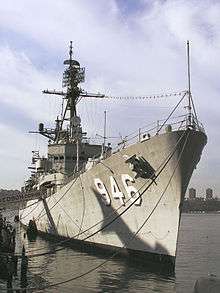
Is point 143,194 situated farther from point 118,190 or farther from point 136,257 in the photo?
point 136,257

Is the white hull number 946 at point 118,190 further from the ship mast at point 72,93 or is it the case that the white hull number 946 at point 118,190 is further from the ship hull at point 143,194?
the ship mast at point 72,93

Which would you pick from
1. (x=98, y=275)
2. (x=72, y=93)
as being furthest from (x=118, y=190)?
(x=72, y=93)

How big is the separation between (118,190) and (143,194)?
133 cm

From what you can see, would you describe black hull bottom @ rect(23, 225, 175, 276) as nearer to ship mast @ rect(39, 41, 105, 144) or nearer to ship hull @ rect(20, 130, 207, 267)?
ship hull @ rect(20, 130, 207, 267)

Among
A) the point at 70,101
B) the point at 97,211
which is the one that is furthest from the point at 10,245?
the point at 70,101

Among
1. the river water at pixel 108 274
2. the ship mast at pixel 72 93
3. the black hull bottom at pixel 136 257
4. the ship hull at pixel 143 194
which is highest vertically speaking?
the ship mast at pixel 72 93

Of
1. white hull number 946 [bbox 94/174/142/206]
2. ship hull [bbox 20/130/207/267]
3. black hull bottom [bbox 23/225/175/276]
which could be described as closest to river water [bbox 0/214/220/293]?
black hull bottom [bbox 23/225/175/276]

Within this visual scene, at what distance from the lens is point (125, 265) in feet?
56.2

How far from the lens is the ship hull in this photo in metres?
16.5

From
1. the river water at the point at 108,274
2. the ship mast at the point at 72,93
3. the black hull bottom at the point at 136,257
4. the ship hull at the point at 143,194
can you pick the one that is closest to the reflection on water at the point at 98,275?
the river water at the point at 108,274

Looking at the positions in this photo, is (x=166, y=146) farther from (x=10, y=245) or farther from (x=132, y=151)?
(x=10, y=245)

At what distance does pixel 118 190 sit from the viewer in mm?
18438

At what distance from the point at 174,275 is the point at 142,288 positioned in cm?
299

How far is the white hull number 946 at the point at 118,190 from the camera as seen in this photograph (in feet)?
57.9
